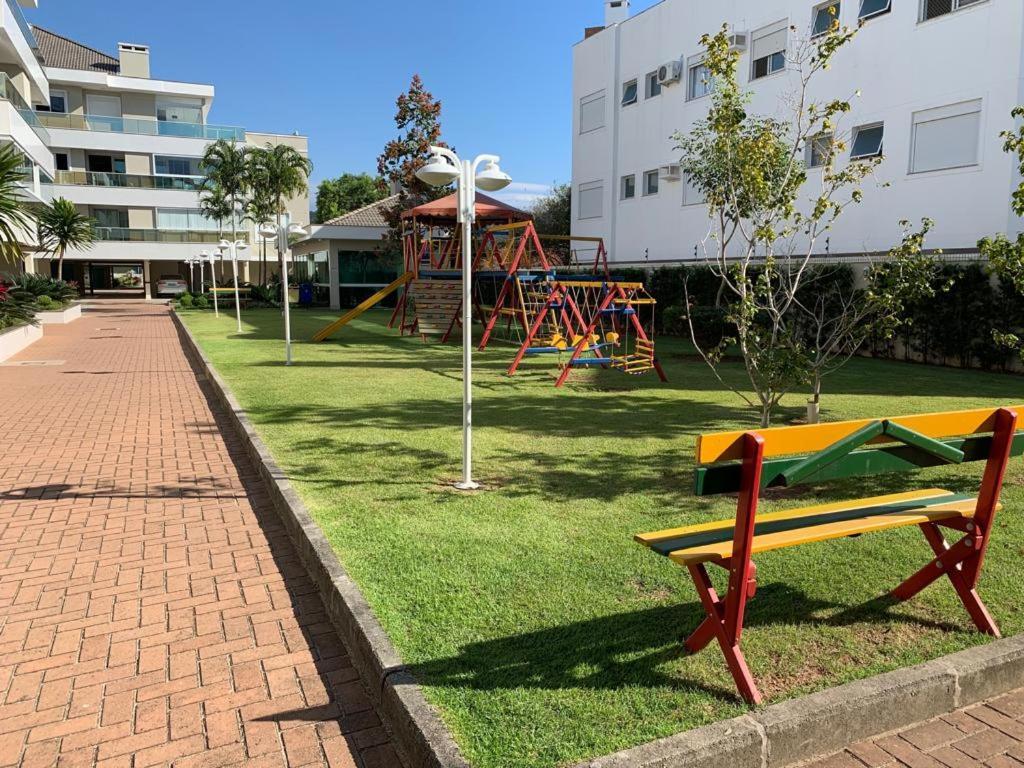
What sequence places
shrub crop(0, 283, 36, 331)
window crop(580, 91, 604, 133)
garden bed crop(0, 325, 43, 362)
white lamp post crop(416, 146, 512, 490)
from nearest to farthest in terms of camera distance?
white lamp post crop(416, 146, 512, 490)
garden bed crop(0, 325, 43, 362)
shrub crop(0, 283, 36, 331)
window crop(580, 91, 604, 133)

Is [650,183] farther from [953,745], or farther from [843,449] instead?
[953,745]

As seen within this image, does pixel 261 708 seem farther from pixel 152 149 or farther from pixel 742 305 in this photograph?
pixel 152 149

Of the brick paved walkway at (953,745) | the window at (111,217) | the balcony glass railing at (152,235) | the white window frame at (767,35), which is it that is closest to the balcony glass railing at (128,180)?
the window at (111,217)

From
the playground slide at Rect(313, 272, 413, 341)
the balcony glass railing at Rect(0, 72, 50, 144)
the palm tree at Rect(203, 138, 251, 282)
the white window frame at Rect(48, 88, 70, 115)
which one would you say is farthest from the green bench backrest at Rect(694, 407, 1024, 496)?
the white window frame at Rect(48, 88, 70, 115)

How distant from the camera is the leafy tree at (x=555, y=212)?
45.8 metres

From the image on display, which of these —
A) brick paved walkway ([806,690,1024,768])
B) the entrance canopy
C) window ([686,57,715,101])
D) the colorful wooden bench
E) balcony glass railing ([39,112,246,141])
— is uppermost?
balcony glass railing ([39,112,246,141])

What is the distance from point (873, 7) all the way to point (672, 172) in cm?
711

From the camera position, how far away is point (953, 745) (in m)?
2.84

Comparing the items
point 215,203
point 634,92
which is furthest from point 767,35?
point 215,203

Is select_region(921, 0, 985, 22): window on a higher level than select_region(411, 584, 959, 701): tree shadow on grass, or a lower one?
higher

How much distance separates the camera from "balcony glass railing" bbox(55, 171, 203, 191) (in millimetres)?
44062

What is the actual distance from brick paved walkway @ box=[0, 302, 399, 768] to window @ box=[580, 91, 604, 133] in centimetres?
2271

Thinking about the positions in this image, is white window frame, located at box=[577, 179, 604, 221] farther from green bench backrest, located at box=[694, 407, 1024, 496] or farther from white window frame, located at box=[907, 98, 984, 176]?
green bench backrest, located at box=[694, 407, 1024, 496]

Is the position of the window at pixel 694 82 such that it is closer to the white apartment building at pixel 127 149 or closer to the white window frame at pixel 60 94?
the white apartment building at pixel 127 149
